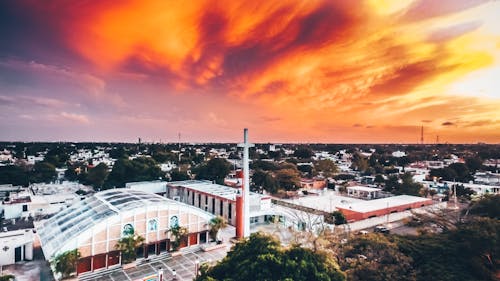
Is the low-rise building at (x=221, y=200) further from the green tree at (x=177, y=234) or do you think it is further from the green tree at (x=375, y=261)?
the green tree at (x=375, y=261)

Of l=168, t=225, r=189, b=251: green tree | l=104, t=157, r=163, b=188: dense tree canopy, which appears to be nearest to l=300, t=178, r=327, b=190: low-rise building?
l=104, t=157, r=163, b=188: dense tree canopy

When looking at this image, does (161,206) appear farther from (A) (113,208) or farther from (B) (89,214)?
(B) (89,214)

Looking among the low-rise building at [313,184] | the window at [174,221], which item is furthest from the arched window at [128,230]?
the low-rise building at [313,184]

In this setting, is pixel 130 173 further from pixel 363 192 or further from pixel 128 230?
pixel 363 192

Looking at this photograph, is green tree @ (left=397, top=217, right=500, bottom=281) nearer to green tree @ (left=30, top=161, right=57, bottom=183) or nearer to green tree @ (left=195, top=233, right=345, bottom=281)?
green tree @ (left=195, top=233, right=345, bottom=281)

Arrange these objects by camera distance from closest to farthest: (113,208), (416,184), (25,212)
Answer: (113,208)
(25,212)
(416,184)

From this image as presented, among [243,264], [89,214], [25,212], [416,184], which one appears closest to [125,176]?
[25,212]

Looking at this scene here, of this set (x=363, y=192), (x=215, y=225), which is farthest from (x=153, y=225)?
(x=363, y=192)
